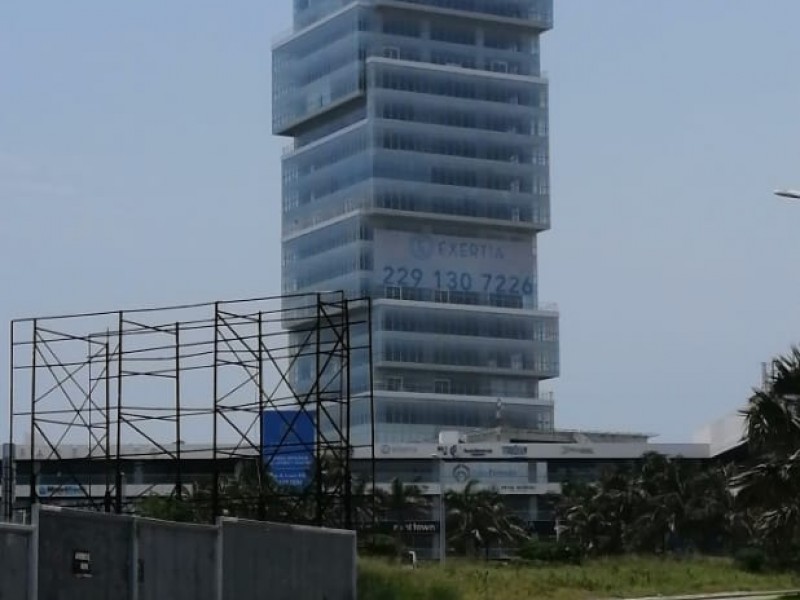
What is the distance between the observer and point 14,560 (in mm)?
30703

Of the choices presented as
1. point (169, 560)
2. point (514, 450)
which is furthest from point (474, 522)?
point (169, 560)

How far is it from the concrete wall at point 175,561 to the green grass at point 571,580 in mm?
12611

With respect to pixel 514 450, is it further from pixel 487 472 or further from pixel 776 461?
pixel 776 461

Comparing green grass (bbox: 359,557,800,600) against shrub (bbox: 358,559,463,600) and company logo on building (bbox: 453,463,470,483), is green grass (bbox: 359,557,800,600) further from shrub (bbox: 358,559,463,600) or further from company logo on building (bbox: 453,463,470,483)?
company logo on building (bbox: 453,463,470,483)

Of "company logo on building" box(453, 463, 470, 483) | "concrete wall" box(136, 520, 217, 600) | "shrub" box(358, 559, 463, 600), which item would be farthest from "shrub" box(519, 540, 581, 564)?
"concrete wall" box(136, 520, 217, 600)

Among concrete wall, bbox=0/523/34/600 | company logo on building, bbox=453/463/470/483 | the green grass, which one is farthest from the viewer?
company logo on building, bbox=453/463/470/483

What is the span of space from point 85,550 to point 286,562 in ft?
31.9

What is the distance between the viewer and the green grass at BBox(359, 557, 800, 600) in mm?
53250

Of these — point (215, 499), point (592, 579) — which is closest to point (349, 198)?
point (592, 579)

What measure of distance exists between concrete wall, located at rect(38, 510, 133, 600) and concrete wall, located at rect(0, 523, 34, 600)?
439 mm

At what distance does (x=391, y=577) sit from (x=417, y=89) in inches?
5844

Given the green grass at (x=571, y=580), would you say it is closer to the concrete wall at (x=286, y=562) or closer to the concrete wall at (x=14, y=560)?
the concrete wall at (x=286, y=562)

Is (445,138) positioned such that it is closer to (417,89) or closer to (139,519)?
(417,89)

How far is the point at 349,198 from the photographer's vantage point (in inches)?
7830
